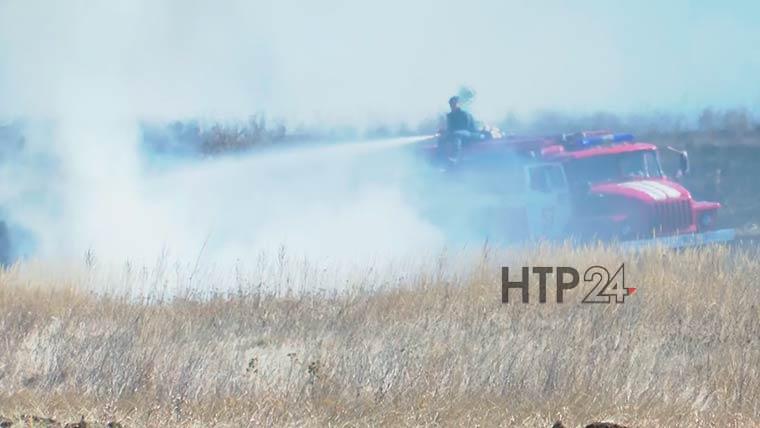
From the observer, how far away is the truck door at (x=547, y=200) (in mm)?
18250

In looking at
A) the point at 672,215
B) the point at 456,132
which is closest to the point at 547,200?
the point at 672,215

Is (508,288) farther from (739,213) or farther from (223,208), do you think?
(739,213)

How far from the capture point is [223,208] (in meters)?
18.6

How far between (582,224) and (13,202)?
856 cm

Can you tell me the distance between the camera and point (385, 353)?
368 inches

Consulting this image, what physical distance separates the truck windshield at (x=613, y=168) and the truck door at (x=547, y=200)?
0.94 ft

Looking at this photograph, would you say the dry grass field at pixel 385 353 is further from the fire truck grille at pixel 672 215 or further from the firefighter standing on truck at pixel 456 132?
the firefighter standing on truck at pixel 456 132

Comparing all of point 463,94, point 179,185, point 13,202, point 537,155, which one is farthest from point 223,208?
point 463,94

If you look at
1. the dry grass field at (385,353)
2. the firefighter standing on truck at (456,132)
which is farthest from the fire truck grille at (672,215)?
the dry grass field at (385,353)

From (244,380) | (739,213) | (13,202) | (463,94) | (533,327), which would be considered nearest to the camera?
(244,380)

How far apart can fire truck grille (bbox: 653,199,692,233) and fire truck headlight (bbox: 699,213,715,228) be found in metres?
0.34

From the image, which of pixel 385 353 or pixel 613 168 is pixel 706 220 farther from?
pixel 385 353

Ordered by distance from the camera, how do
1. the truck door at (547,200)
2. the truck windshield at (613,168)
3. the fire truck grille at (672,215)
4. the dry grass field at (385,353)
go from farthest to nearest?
the truck windshield at (613,168) → the truck door at (547,200) → the fire truck grille at (672,215) → the dry grass field at (385,353)

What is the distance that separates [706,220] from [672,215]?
1.00m
